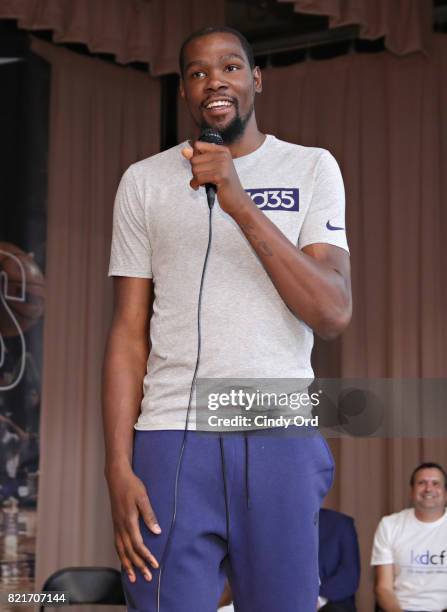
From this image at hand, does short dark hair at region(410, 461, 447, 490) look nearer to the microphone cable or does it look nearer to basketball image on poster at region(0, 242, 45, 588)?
basketball image on poster at region(0, 242, 45, 588)

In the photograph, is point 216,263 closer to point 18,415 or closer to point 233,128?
point 233,128

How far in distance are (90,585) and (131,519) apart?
255 cm

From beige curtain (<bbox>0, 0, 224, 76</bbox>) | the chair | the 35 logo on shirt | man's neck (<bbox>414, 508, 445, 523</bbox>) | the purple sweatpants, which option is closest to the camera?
→ the purple sweatpants

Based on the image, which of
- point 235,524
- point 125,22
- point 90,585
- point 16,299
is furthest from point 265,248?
point 125,22

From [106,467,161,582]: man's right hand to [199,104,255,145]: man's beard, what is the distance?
1.74 feet

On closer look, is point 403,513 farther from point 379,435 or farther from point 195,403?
point 195,403

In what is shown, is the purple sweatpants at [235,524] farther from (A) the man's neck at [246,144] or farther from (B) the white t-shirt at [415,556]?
(B) the white t-shirt at [415,556]

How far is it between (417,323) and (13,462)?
2.30m

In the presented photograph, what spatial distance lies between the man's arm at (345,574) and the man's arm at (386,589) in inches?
4.2

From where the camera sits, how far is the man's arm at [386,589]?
4.30m

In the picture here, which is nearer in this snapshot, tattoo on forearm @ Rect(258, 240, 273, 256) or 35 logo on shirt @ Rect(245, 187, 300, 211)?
tattoo on forearm @ Rect(258, 240, 273, 256)

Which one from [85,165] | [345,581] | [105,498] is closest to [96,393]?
[105,498]

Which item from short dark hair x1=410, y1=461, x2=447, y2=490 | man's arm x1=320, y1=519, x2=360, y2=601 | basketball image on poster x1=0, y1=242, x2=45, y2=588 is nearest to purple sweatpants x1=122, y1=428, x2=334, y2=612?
man's arm x1=320, y1=519, x2=360, y2=601

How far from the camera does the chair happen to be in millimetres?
3541
